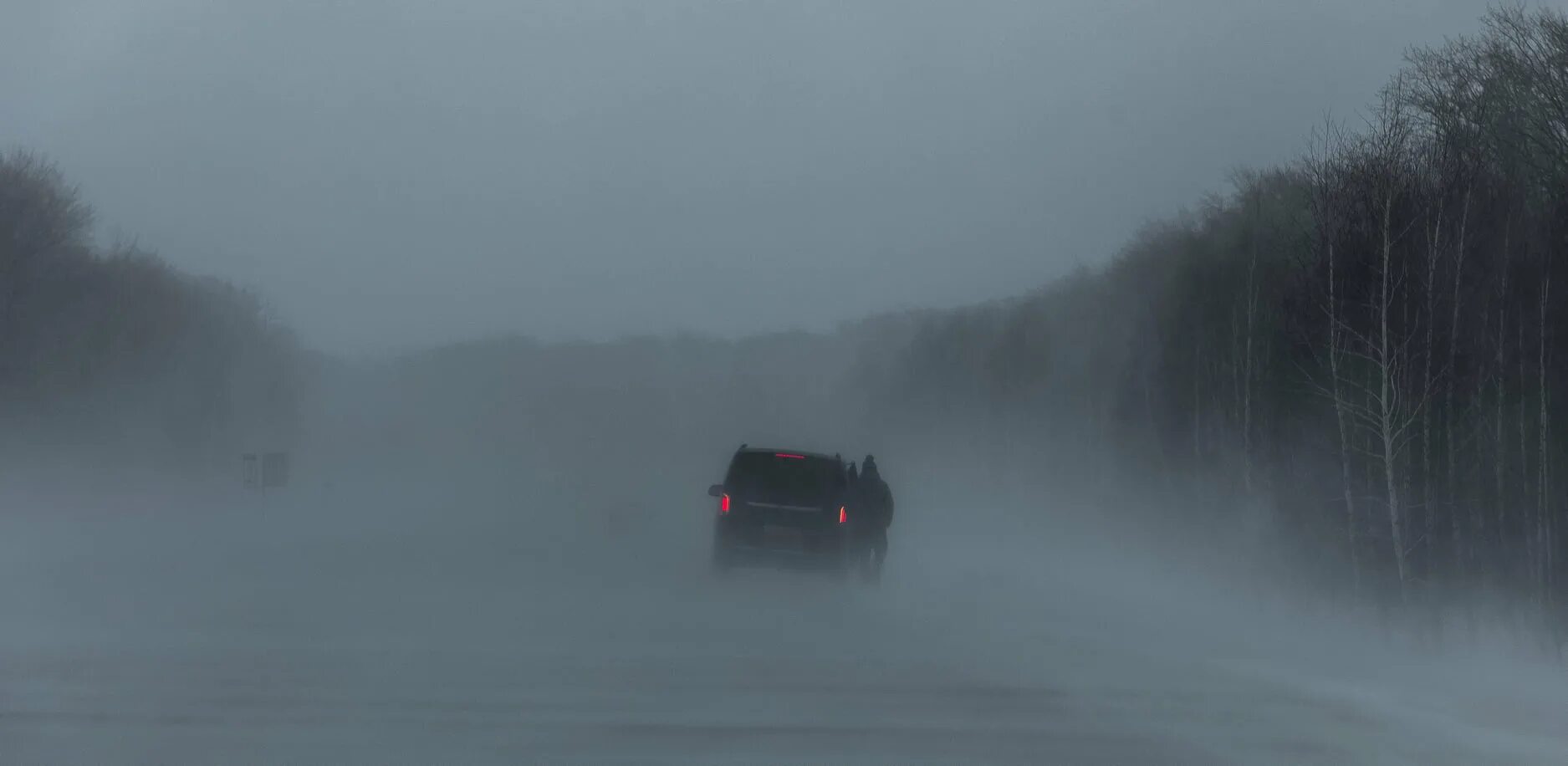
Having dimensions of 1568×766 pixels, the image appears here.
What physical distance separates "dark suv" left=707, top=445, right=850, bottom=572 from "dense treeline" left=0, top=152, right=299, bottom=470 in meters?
36.4

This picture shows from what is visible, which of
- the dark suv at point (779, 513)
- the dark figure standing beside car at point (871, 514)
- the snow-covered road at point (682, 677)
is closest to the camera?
the snow-covered road at point (682, 677)

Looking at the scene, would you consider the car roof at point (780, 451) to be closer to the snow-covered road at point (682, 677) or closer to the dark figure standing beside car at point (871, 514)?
the dark figure standing beside car at point (871, 514)

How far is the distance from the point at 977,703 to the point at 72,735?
19.4ft

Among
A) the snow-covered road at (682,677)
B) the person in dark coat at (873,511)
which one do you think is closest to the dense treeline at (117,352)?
the snow-covered road at (682,677)

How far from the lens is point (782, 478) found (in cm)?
2142

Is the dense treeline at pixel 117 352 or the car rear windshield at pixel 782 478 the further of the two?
the dense treeline at pixel 117 352

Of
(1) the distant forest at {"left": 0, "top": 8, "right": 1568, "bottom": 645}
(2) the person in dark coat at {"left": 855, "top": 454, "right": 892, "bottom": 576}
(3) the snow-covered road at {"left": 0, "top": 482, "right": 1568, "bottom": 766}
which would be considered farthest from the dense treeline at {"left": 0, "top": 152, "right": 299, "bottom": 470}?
(2) the person in dark coat at {"left": 855, "top": 454, "right": 892, "bottom": 576}

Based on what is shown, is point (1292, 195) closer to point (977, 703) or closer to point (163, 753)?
point (977, 703)

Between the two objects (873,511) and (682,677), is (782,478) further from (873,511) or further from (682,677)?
(682,677)

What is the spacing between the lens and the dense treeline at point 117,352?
164ft

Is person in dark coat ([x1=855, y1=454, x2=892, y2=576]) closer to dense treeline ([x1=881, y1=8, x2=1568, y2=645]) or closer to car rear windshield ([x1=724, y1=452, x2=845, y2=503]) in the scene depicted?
car rear windshield ([x1=724, y1=452, x2=845, y2=503])

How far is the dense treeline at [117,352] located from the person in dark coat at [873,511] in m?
36.2

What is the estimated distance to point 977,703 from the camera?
36.0 ft

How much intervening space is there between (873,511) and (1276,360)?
17674mm
